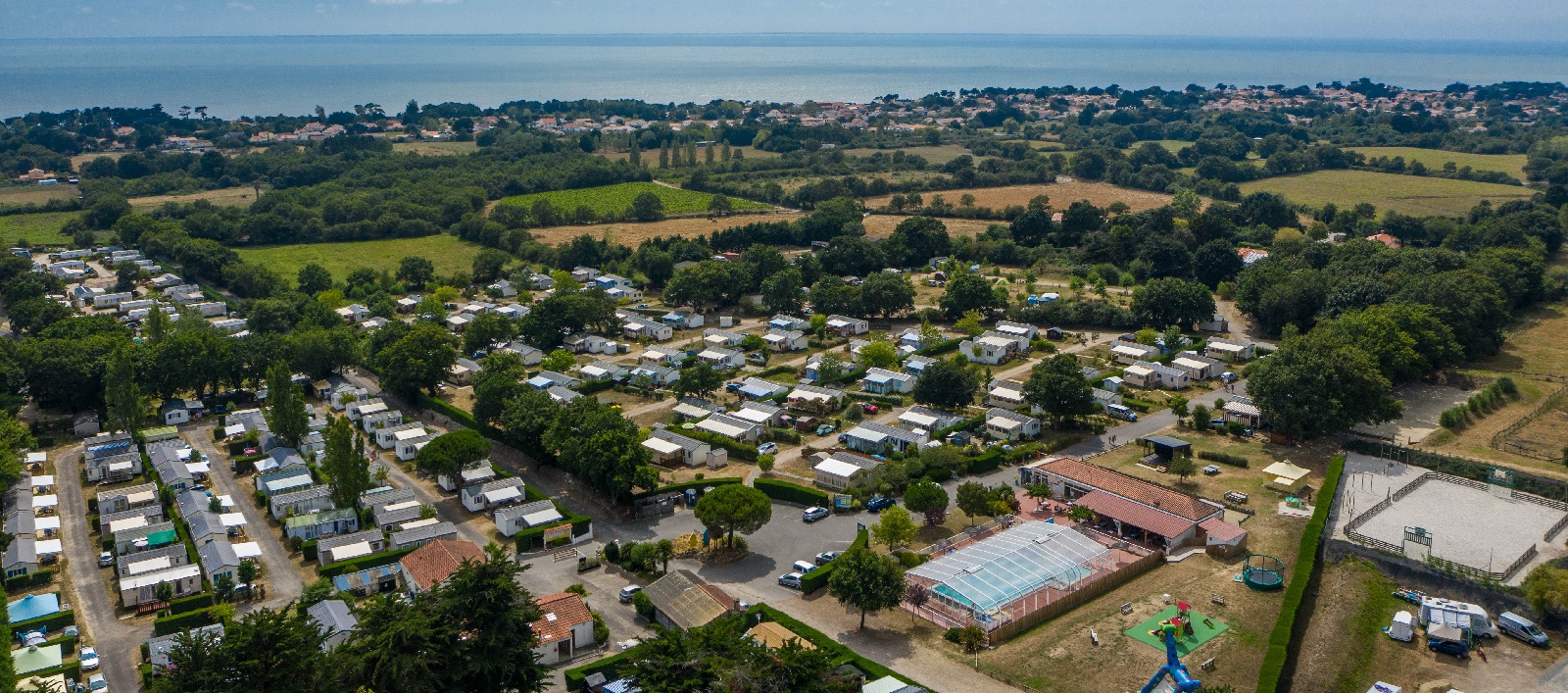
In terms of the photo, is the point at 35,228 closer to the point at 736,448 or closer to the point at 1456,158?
the point at 736,448

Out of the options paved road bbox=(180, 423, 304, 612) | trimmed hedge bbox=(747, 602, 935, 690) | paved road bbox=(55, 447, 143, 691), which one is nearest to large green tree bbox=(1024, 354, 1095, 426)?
trimmed hedge bbox=(747, 602, 935, 690)

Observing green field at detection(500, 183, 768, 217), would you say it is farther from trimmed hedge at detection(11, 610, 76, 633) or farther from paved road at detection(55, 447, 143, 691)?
trimmed hedge at detection(11, 610, 76, 633)

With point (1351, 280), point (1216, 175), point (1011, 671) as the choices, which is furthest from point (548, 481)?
point (1216, 175)

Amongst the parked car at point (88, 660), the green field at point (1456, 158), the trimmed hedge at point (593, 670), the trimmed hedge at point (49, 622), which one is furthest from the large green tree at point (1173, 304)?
the green field at point (1456, 158)

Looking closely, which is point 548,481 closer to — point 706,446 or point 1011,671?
point 706,446

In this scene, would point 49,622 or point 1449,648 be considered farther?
point 49,622

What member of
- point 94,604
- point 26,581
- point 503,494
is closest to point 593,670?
point 503,494
